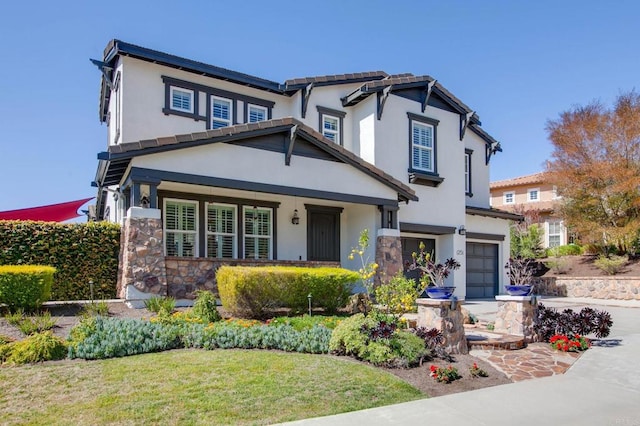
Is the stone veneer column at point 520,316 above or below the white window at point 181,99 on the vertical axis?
below

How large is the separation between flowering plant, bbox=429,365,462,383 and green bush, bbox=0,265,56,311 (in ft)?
25.8

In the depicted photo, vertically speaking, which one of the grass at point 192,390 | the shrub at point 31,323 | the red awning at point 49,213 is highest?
the red awning at point 49,213

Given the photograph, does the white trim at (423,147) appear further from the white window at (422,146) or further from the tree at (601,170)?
the tree at (601,170)

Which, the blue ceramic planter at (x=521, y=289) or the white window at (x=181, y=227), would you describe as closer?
the blue ceramic planter at (x=521, y=289)

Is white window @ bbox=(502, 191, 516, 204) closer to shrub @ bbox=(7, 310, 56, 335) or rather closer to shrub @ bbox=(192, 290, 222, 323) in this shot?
shrub @ bbox=(192, 290, 222, 323)

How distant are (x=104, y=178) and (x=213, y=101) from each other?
15.1ft

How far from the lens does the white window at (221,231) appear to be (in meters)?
14.4

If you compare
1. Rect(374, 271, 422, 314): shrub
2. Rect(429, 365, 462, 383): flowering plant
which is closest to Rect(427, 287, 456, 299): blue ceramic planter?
Rect(374, 271, 422, 314): shrub

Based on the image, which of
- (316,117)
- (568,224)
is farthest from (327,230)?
(568,224)

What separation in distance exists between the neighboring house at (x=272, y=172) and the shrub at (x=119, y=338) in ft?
10.3

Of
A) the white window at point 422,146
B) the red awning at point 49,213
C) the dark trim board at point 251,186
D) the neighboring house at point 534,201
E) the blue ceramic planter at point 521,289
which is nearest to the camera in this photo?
the blue ceramic planter at point 521,289

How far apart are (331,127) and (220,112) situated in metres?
4.26

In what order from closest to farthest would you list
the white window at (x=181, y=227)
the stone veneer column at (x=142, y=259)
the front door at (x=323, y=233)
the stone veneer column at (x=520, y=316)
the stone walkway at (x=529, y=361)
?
the stone walkway at (x=529, y=361)
the stone veneer column at (x=520, y=316)
the stone veneer column at (x=142, y=259)
the white window at (x=181, y=227)
the front door at (x=323, y=233)

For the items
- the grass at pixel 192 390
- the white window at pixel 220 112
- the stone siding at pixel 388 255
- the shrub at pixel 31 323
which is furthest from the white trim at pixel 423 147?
the shrub at pixel 31 323
